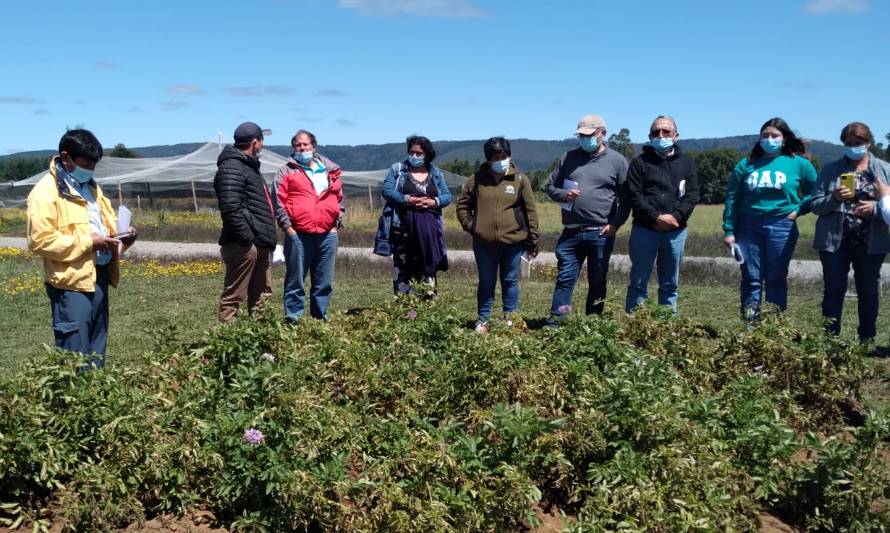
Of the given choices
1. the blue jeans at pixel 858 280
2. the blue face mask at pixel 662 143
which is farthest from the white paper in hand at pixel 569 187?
the blue jeans at pixel 858 280

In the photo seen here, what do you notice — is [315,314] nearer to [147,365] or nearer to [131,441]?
[147,365]

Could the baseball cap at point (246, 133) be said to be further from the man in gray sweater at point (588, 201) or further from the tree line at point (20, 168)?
the tree line at point (20, 168)

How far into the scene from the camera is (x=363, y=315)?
20.6 ft

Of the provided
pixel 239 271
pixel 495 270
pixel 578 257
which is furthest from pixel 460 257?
pixel 239 271

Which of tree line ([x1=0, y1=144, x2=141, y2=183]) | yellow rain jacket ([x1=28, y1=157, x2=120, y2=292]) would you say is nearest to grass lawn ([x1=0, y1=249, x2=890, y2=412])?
yellow rain jacket ([x1=28, y1=157, x2=120, y2=292])

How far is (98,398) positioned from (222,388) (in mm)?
617

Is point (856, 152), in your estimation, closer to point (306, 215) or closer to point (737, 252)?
point (737, 252)

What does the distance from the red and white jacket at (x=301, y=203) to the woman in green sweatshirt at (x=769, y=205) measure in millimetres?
3194

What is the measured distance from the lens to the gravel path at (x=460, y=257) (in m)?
12.8

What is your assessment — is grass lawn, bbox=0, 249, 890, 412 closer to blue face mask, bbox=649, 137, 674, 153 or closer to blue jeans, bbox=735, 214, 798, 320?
blue jeans, bbox=735, 214, 798, 320

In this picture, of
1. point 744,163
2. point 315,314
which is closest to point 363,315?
point 315,314

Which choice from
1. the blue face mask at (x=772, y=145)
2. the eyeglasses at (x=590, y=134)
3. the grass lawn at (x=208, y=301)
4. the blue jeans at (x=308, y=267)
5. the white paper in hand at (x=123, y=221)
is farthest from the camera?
the grass lawn at (x=208, y=301)

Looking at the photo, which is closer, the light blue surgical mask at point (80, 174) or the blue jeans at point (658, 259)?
the light blue surgical mask at point (80, 174)

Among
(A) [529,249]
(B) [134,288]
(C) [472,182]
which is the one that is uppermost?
(C) [472,182]
